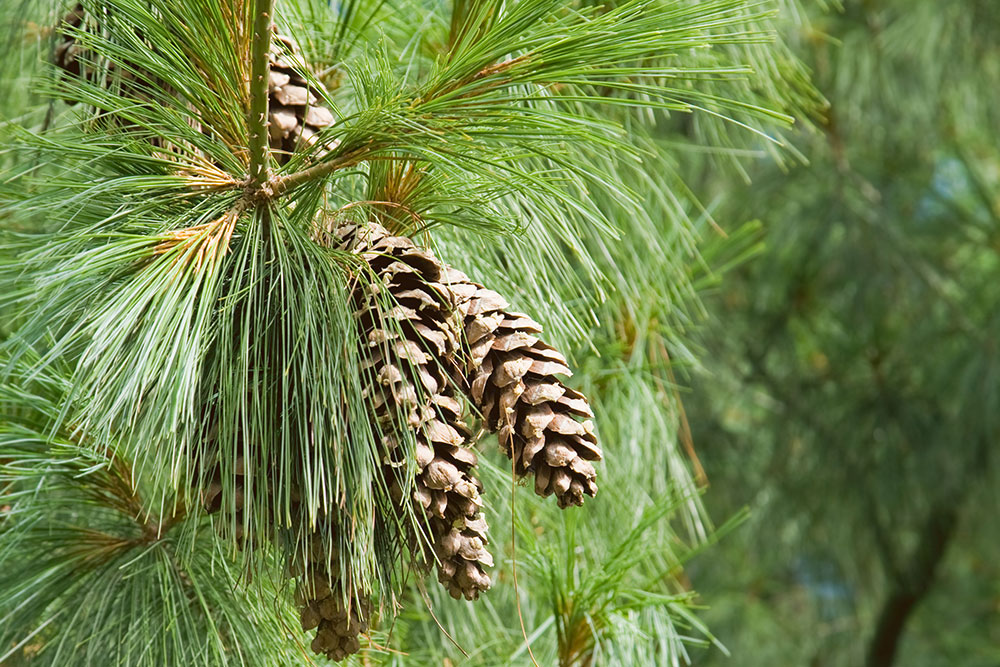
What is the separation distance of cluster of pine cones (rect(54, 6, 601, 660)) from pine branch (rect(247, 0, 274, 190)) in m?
0.06

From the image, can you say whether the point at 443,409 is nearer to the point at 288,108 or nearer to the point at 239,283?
the point at 239,283

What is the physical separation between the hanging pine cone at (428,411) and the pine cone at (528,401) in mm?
17

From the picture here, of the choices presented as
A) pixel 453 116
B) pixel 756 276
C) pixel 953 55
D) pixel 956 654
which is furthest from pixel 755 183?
pixel 453 116

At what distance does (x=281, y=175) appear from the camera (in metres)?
0.57

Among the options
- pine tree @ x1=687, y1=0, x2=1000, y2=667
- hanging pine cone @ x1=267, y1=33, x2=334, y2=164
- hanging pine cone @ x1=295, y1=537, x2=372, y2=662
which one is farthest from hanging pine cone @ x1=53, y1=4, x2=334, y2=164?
pine tree @ x1=687, y1=0, x2=1000, y2=667

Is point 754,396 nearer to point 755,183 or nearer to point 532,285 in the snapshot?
point 755,183

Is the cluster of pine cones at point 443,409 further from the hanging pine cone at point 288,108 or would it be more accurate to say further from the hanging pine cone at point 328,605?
the hanging pine cone at point 288,108

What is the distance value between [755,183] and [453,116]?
1.96 metres

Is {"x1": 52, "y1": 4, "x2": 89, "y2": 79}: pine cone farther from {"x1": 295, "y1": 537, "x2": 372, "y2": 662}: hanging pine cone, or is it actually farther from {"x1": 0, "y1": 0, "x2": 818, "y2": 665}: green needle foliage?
{"x1": 295, "y1": 537, "x2": 372, "y2": 662}: hanging pine cone

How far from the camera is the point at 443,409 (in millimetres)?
544

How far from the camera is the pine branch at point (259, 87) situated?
20.5 inches

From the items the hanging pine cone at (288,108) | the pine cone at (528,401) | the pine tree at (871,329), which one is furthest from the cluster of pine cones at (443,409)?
the pine tree at (871,329)

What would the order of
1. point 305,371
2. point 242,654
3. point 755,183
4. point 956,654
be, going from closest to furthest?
1. point 305,371
2. point 242,654
3. point 755,183
4. point 956,654

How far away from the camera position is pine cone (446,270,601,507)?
21.3 inches
